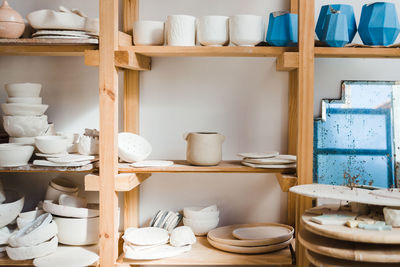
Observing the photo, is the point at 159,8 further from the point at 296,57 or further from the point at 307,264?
the point at 307,264

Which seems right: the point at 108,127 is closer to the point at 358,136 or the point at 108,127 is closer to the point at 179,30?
the point at 179,30

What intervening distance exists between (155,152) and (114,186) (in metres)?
0.43

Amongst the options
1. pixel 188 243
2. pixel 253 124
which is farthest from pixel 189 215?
pixel 253 124

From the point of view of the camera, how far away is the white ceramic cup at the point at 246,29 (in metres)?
1.78

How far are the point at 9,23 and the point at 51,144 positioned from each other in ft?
1.74

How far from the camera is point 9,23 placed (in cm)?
183

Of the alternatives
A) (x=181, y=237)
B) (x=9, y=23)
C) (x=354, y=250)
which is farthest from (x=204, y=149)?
(x=9, y=23)

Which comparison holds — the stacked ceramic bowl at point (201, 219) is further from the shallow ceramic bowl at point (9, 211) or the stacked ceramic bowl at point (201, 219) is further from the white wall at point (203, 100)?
the shallow ceramic bowl at point (9, 211)

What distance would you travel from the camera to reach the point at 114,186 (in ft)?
5.88

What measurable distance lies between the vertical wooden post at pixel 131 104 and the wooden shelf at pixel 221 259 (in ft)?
1.11

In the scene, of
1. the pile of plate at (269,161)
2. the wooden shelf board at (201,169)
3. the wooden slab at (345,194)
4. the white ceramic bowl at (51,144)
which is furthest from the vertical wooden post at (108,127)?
the wooden slab at (345,194)

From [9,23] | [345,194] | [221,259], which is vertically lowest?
[221,259]

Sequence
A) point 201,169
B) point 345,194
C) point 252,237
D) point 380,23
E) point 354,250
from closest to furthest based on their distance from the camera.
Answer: point 354,250 → point 345,194 → point 380,23 → point 201,169 → point 252,237

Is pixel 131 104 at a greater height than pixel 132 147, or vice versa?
pixel 131 104
